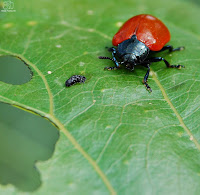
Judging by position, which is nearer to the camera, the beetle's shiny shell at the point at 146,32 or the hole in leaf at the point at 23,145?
the hole in leaf at the point at 23,145

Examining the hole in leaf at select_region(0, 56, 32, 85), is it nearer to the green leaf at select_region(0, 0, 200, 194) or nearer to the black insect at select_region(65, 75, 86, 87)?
the green leaf at select_region(0, 0, 200, 194)

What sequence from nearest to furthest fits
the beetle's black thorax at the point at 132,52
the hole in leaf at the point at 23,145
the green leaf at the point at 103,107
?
1. the green leaf at the point at 103,107
2. the hole in leaf at the point at 23,145
3. the beetle's black thorax at the point at 132,52

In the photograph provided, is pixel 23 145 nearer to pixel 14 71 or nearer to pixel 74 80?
pixel 74 80

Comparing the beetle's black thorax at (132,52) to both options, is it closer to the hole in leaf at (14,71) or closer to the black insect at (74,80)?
the black insect at (74,80)

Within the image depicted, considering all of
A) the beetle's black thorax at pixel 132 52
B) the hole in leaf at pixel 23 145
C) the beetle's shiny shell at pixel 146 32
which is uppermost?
the beetle's shiny shell at pixel 146 32

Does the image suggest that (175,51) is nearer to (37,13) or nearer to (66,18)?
(66,18)

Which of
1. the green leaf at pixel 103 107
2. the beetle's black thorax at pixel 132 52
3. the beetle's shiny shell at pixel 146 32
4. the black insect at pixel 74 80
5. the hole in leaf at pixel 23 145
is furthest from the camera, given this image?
the beetle's shiny shell at pixel 146 32

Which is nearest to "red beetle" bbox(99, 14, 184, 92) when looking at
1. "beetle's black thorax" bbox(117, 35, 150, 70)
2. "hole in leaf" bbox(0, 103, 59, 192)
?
"beetle's black thorax" bbox(117, 35, 150, 70)

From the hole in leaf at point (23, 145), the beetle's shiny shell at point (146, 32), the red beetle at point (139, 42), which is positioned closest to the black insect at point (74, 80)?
the red beetle at point (139, 42)
